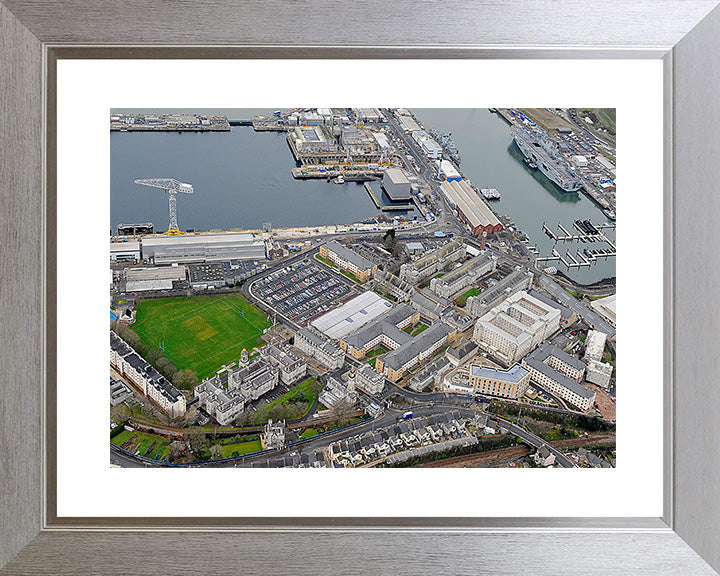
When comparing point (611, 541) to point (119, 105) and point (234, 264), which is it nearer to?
point (119, 105)

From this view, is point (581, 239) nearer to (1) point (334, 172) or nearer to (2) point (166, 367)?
(1) point (334, 172)

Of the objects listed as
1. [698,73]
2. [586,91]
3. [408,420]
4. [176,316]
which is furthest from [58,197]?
[176,316]

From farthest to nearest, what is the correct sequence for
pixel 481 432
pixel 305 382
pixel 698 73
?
pixel 305 382 → pixel 481 432 → pixel 698 73

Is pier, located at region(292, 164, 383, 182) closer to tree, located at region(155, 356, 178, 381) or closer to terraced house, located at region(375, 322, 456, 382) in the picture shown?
terraced house, located at region(375, 322, 456, 382)

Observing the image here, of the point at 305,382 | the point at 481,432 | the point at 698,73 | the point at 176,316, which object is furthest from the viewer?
the point at 176,316

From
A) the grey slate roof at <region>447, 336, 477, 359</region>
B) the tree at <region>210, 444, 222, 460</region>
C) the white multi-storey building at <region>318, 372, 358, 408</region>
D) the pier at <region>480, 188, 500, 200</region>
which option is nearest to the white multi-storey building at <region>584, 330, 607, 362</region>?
the grey slate roof at <region>447, 336, 477, 359</region>
